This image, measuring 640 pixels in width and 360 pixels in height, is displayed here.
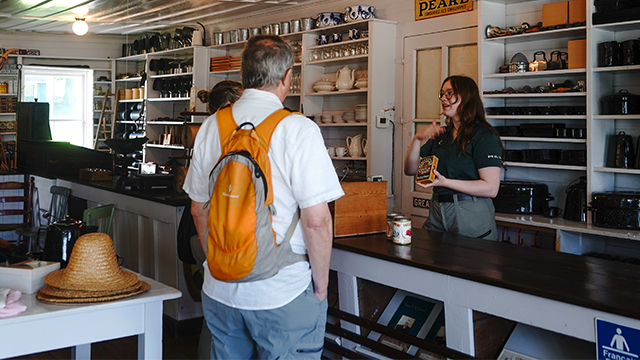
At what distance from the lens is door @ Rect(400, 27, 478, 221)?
4969 millimetres

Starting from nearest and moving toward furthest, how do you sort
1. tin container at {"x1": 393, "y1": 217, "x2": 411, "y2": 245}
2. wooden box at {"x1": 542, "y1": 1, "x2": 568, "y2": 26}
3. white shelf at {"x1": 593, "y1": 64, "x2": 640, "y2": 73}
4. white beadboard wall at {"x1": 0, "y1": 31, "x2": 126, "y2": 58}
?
tin container at {"x1": 393, "y1": 217, "x2": 411, "y2": 245}, white shelf at {"x1": 593, "y1": 64, "x2": 640, "y2": 73}, wooden box at {"x1": 542, "y1": 1, "x2": 568, "y2": 26}, white beadboard wall at {"x1": 0, "y1": 31, "x2": 126, "y2": 58}

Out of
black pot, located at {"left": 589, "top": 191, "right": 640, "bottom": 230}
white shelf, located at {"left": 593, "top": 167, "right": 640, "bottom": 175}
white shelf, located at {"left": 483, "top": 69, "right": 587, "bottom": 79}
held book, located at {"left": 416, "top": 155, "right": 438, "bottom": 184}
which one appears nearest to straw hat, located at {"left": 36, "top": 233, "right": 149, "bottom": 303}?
held book, located at {"left": 416, "top": 155, "right": 438, "bottom": 184}

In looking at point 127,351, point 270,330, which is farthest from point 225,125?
point 127,351

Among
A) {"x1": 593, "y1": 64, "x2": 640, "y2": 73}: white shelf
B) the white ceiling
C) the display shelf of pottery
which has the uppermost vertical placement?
the white ceiling

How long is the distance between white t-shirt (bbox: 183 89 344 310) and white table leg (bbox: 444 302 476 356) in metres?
0.60

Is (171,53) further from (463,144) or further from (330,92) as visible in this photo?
(463,144)

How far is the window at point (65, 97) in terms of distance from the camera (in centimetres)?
1041

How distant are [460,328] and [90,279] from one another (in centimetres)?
126

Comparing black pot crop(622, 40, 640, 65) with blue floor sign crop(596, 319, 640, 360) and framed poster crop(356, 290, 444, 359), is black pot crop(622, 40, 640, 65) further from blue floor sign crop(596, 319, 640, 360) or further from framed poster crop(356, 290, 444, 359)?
blue floor sign crop(596, 319, 640, 360)

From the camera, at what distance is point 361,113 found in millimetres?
5574

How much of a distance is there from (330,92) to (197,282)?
3283 mm

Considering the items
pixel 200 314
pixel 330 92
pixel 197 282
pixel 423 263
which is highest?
pixel 330 92

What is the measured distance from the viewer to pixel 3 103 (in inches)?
395

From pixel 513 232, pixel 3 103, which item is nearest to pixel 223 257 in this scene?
pixel 513 232
